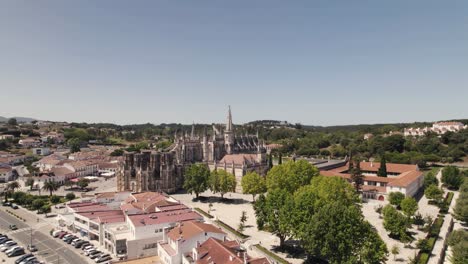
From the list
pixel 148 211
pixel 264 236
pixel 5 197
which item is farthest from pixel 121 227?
pixel 5 197

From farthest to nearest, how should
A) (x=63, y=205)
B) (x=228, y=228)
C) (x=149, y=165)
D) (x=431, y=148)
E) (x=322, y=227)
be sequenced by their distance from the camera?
(x=431, y=148) → (x=149, y=165) → (x=63, y=205) → (x=228, y=228) → (x=322, y=227)

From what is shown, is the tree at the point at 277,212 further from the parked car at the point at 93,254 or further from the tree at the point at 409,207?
the tree at the point at 409,207

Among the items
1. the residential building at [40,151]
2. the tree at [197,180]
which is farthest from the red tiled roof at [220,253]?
the residential building at [40,151]

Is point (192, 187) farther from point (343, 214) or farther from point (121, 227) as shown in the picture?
point (343, 214)

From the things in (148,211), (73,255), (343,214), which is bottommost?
(73,255)

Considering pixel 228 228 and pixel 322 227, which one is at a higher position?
pixel 322 227

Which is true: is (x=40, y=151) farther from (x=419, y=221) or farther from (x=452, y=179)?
(x=452, y=179)

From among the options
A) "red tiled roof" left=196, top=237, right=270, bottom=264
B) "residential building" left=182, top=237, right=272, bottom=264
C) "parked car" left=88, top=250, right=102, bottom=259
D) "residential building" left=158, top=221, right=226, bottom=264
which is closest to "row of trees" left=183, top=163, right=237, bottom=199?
"residential building" left=158, top=221, right=226, bottom=264

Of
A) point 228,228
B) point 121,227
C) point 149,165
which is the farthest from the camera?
point 149,165
